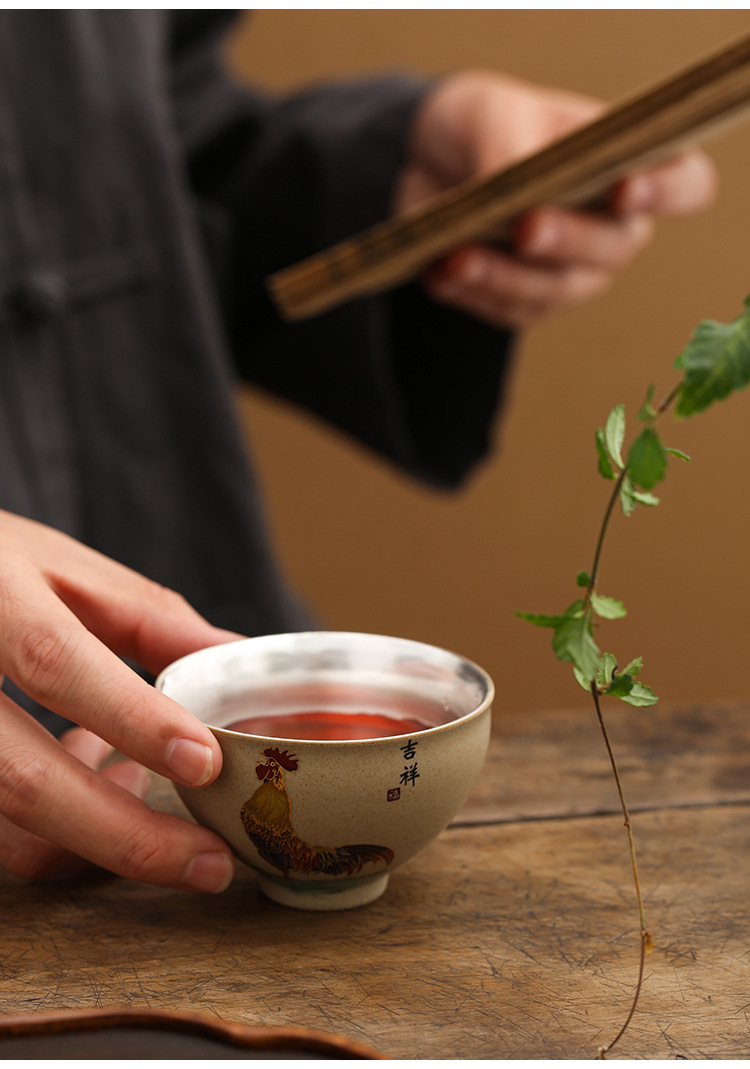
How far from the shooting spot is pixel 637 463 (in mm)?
301

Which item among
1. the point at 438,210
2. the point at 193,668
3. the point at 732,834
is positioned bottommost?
the point at 732,834

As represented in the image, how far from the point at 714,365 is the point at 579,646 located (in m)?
0.09

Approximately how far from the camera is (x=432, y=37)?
1.87 metres

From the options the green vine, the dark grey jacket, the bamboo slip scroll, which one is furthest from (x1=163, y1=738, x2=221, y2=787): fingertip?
the dark grey jacket

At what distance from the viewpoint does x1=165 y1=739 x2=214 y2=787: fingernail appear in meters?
0.39

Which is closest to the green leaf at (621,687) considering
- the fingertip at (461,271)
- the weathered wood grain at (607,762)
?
the weathered wood grain at (607,762)

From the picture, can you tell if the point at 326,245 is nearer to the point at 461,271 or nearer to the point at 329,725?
the point at 461,271

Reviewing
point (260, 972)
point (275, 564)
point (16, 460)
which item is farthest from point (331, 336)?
point (260, 972)

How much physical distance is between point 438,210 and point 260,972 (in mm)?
452

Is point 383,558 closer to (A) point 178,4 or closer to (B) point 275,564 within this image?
(B) point 275,564

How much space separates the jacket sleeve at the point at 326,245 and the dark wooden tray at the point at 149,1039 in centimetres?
84

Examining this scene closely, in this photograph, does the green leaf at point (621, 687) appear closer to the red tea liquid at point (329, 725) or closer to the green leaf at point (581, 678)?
the green leaf at point (581, 678)

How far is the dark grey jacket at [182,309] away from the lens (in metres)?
0.92

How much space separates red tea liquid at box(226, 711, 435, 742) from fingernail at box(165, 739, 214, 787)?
0.06 meters
